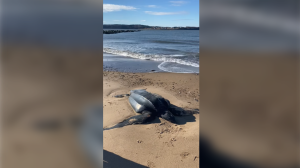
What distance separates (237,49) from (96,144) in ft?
2.22

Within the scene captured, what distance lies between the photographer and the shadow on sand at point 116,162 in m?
2.93

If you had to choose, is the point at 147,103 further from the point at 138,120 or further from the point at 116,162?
the point at 116,162

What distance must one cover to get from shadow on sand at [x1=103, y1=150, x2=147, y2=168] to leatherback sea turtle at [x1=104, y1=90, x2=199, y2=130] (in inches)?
57.0

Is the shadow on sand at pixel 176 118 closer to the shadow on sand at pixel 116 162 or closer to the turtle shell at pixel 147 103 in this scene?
the turtle shell at pixel 147 103

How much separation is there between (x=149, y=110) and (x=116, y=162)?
259cm

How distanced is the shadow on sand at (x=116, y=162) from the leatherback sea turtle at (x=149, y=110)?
1.45 meters

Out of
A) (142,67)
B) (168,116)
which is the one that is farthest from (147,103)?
(142,67)

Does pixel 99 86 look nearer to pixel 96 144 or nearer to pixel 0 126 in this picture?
pixel 96 144

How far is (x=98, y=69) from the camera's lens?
91cm

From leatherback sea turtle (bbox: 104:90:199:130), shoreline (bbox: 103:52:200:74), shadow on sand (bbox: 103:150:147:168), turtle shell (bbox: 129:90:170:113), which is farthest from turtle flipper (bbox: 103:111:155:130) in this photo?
shoreline (bbox: 103:52:200:74)

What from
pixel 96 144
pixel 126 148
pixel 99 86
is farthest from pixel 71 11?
pixel 126 148

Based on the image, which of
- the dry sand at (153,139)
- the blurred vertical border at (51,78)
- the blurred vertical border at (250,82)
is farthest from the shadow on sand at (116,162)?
the blurred vertical border at (250,82)

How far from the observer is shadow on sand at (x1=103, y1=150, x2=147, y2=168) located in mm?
2928

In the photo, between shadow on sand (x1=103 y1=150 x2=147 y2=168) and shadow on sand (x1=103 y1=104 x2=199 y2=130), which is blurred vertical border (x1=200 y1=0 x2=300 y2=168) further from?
shadow on sand (x1=103 y1=104 x2=199 y2=130)
